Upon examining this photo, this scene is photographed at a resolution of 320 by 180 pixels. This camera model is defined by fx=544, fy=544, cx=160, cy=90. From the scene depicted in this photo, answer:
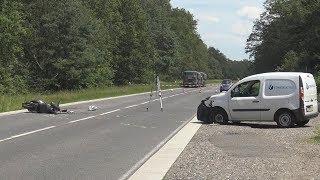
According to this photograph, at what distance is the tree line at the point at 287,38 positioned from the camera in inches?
2174

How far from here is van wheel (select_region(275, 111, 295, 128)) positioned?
1900 cm

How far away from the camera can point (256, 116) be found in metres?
19.4

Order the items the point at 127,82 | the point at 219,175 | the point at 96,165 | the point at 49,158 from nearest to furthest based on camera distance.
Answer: the point at 219,175
the point at 96,165
the point at 49,158
the point at 127,82

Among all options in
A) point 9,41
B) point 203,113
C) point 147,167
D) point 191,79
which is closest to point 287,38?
point 191,79

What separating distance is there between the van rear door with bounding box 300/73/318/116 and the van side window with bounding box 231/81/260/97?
1.59 metres

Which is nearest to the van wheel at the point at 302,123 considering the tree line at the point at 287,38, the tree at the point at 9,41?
the tree line at the point at 287,38

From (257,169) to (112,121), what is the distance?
42.9 ft

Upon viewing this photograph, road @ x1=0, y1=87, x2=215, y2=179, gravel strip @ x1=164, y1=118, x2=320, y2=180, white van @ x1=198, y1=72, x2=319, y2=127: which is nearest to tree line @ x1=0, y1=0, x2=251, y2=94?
road @ x1=0, y1=87, x2=215, y2=179

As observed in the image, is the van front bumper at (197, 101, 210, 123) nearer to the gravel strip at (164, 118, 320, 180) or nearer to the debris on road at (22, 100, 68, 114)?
the gravel strip at (164, 118, 320, 180)

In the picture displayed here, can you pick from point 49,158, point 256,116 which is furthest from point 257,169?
point 256,116

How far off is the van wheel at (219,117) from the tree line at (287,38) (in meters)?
20.9

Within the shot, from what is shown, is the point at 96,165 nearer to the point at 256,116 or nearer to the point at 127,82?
the point at 256,116

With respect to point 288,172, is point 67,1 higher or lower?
higher

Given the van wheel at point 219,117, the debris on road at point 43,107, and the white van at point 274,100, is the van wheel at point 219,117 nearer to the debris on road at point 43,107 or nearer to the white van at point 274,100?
the white van at point 274,100
